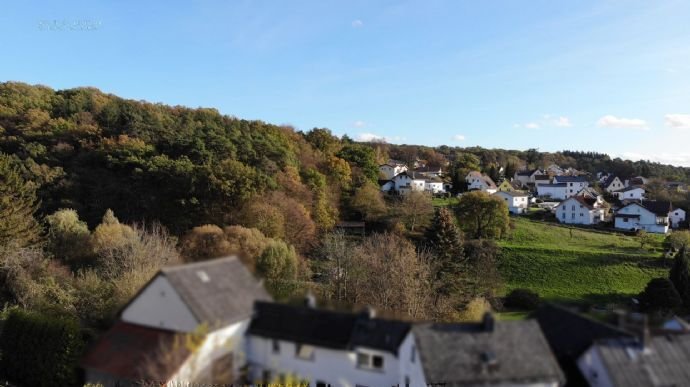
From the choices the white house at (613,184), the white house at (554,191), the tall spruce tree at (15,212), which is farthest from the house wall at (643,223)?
the tall spruce tree at (15,212)

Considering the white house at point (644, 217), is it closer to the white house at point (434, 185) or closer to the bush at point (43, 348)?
the white house at point (434, 185)

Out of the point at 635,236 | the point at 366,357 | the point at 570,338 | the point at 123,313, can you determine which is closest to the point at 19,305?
the point at 123,313

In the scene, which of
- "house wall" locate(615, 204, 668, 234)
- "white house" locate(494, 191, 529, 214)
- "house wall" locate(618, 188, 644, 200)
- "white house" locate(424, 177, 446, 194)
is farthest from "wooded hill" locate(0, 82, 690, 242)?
"house wall" locate(618, 188, 644, 200)

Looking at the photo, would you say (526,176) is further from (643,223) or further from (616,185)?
(643,223)

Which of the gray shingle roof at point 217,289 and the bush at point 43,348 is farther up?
the gray shingle roof at point 217,289

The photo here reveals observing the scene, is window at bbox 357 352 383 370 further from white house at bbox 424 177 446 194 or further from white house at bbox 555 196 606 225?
white house at bbox 424 177 446 194

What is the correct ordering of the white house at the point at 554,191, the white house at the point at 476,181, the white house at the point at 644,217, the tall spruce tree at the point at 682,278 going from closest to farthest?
the tall spruce tree at the point at 682,278
the white house at the point at 644,217
the white house at the point at 476,181
the white house at the point at 554,191
